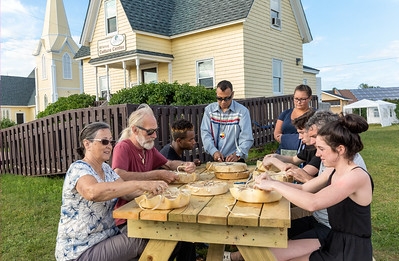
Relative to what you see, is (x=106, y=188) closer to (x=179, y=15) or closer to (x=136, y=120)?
(x=136, y=120)

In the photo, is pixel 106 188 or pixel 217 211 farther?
pixel 106 188

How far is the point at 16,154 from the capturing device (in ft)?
29.7

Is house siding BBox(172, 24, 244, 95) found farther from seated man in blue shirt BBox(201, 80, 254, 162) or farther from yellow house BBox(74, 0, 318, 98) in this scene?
seated man in blue shirt BBox(201, 80, 254, 162)

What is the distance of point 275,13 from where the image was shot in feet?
51.9

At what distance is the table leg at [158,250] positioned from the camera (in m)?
2.21

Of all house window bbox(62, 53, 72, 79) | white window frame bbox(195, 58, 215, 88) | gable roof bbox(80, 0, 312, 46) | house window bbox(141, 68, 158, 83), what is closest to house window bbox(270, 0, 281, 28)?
gable roof bbox(80, 0, 312, 46)

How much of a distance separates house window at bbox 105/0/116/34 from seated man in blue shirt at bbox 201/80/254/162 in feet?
40.9

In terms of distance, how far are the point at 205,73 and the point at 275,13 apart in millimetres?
4606

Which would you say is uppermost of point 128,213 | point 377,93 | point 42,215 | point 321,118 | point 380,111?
point 377,93

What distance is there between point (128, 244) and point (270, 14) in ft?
48.1

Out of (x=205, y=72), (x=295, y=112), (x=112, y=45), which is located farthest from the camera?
(x=112, y=45)

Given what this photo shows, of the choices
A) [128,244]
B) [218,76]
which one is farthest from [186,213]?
[218,76]

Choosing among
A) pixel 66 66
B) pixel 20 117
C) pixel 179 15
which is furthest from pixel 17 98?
pixel 179 15

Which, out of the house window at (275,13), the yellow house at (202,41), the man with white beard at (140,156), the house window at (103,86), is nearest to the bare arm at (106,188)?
the man with white beard at (140,156)
